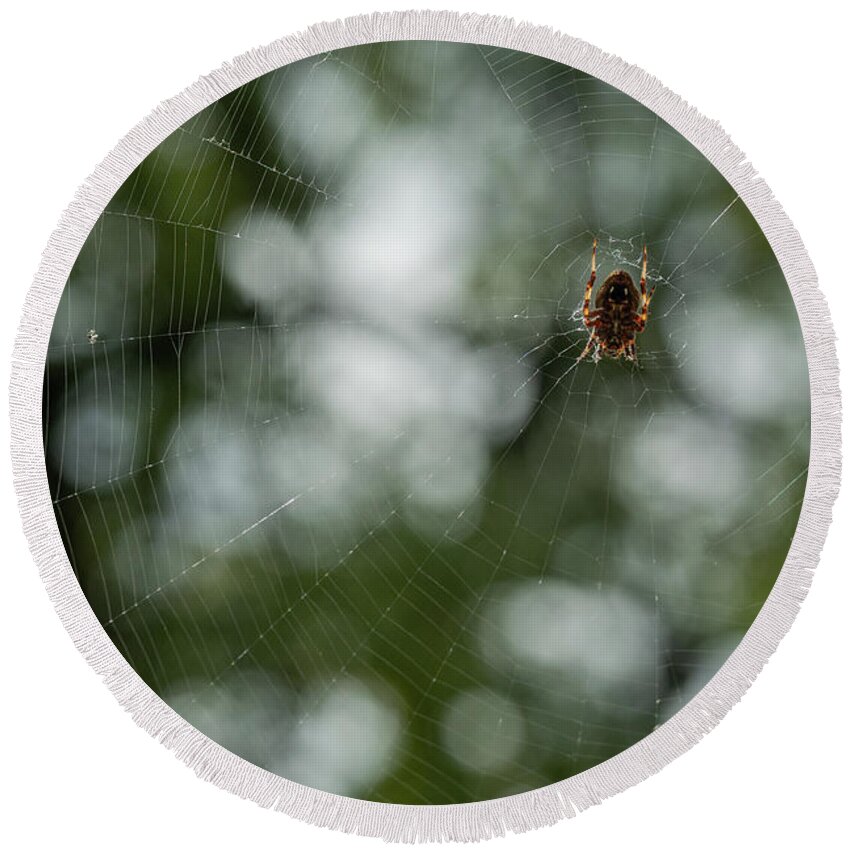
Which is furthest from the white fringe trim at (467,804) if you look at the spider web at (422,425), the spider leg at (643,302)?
the spider leg at (643,302)

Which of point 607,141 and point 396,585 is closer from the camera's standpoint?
point 607,141

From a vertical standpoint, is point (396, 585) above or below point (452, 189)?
below

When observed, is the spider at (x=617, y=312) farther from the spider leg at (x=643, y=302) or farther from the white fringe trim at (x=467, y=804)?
the white fringe trim at (x=467, y=804)

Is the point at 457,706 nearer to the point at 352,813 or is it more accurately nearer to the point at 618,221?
the point at 352,813

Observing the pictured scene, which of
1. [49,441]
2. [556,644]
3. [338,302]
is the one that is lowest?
[556,644]

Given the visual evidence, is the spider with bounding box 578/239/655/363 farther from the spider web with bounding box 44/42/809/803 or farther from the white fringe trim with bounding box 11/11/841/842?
the white fringe trim with bounding box 11/11/841/842

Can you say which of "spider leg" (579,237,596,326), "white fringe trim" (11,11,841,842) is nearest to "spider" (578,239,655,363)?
"spider leg" (579,237,596,326)

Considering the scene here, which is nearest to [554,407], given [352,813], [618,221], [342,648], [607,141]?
[618,221]
